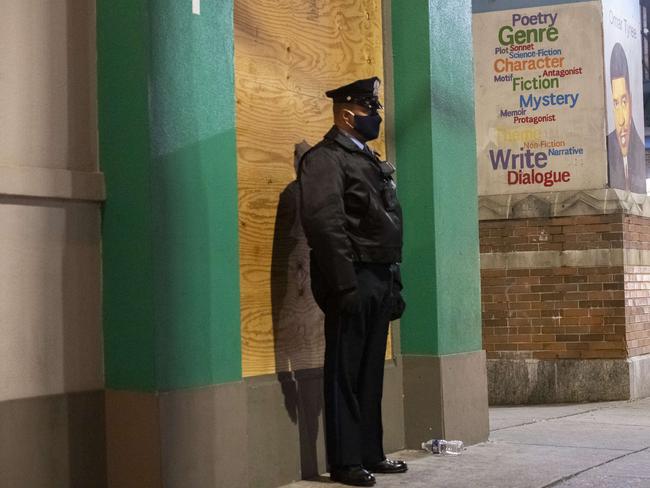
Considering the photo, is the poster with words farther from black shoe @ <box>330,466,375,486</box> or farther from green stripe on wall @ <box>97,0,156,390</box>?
green stripe on wall @ <box>97,0,156,390</box>

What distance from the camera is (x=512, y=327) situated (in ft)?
40.7

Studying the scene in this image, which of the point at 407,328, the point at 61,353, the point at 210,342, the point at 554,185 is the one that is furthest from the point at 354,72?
the point at 554,185

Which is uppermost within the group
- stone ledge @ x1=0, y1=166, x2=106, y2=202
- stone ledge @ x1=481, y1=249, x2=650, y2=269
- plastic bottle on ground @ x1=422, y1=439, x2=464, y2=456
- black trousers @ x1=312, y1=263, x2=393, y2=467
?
stone ledge @ x1=0, y1=166, x2=106, y2=202

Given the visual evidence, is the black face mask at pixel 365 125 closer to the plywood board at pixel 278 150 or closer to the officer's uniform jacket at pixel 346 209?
the officer's uniform jacket at pixel 346 209

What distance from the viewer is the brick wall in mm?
12078

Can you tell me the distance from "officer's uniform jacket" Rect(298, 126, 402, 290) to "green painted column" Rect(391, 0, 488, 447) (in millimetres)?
1156

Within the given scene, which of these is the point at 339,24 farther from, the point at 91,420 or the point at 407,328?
the point at 91,420

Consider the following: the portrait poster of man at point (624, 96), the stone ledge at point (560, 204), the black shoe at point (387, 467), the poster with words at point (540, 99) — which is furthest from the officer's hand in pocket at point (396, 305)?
the portrait poster of man at point (624, 96)

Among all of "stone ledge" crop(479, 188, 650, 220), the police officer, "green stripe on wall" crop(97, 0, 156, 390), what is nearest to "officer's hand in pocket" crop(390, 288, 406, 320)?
the police officer

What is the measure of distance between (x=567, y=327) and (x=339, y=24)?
5.71 meters

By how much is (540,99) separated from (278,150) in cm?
610

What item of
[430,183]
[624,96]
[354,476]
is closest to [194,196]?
[354,476]

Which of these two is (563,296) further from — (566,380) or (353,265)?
(353,265)

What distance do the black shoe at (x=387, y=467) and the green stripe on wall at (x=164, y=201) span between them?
1183 millimetres
